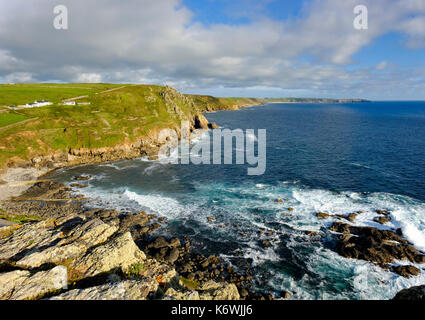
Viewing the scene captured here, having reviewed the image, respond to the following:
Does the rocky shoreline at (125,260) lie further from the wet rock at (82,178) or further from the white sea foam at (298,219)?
the wet rock at (82,178)

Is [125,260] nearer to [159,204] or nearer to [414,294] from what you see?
[414,294]

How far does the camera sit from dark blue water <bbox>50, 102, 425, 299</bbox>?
2653 cm

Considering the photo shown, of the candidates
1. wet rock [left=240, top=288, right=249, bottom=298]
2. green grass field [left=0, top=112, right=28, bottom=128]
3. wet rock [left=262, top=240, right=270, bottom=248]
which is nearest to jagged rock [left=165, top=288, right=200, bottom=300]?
wet rock [left=240, top=288, right=249, bottom=298]

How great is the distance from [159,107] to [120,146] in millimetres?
48755

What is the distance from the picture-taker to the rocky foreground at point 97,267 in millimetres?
14711

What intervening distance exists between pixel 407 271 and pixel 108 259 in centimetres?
3307

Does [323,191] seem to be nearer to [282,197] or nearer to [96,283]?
[282,197]

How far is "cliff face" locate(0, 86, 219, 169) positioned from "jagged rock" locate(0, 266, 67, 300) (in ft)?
193

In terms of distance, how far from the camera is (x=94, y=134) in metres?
78.8

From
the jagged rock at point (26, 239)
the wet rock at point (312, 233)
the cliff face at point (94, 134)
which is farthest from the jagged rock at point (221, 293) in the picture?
the cliff face at point (94, 134)

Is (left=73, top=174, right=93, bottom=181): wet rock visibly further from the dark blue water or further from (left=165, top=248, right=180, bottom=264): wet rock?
(left=165, top=248, right=180, bottom=264): wet rock

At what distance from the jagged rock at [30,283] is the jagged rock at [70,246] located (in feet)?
7.92

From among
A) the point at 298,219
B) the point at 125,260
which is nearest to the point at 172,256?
the point at 125,260

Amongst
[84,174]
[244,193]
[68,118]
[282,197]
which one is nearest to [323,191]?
[282,197]
